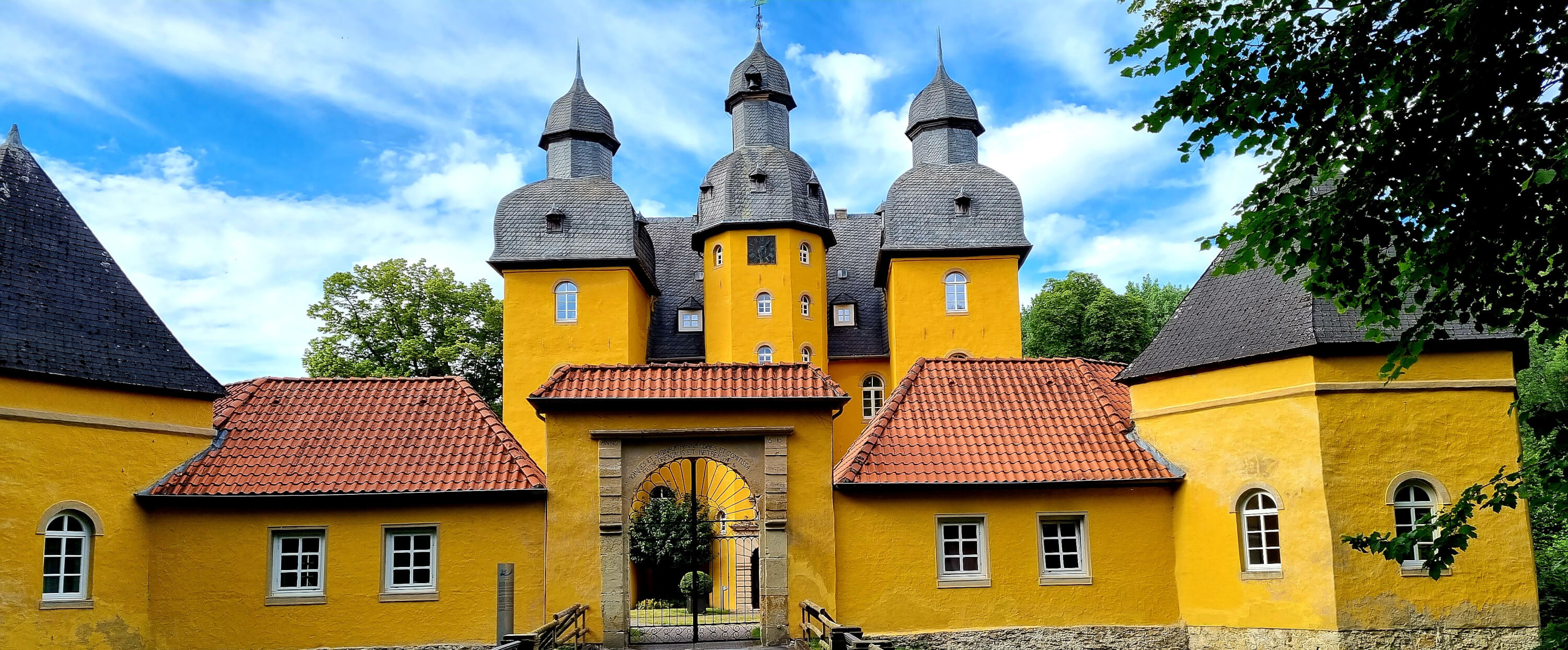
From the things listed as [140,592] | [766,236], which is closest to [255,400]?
[140,592]

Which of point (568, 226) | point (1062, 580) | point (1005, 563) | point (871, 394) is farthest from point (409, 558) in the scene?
point (871, 394)

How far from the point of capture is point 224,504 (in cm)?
1565

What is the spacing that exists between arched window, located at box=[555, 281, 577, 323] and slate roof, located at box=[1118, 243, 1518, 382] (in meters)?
15.5

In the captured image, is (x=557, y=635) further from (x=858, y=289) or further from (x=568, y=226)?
(x=858, y=289)

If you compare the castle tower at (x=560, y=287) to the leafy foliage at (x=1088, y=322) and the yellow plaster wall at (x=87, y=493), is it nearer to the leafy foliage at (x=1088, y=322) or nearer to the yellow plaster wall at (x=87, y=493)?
the yellow plaster wall at (x=87, y=493)

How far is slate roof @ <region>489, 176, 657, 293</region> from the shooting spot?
2869 cm

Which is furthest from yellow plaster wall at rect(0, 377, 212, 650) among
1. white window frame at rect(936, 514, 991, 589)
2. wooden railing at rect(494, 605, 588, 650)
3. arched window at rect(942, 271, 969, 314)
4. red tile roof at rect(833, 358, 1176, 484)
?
arched window at rect(942, 271, 969, 314)

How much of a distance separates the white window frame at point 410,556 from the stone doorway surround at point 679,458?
245 cm

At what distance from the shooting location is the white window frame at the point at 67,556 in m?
14.2

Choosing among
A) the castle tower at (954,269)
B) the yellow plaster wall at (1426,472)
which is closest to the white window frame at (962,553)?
the yellow plaster wall at (1426,472)

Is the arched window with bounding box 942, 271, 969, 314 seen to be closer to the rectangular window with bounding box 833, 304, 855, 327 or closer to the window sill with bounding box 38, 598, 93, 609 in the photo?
the rectangular window with bounding box 833, 304, 855, 327

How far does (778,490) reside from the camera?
1572 centimetres

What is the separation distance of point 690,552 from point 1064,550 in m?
12.9

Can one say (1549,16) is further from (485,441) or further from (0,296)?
(0,296)
